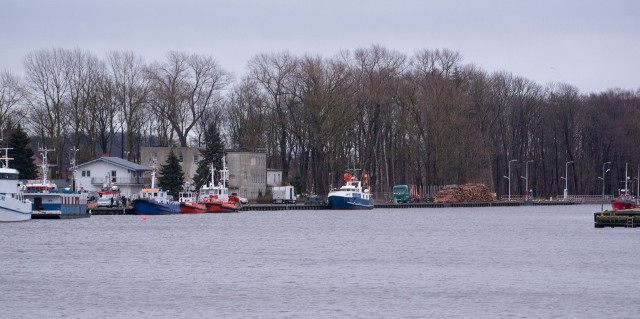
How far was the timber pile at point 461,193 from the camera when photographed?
155750 mm

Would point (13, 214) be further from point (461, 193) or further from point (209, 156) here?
point (461, 193)

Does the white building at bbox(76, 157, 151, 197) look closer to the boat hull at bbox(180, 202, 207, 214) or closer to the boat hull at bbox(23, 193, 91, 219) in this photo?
the boat hull at bbox(180, 202, 207, 214)

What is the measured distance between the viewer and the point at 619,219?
9075cm

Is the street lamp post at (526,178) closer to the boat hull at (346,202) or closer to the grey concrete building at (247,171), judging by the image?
the grey concrete building at (247,171)

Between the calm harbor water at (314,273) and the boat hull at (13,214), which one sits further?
the boat hull at (13,214)

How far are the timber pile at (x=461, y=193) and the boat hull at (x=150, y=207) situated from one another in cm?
5034

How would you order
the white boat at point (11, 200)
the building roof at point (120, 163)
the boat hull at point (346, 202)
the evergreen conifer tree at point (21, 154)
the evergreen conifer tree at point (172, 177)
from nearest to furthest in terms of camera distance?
1. the white boat at point (11, 200)
2. the evergreen conifer tree at point (21, 154)
3. the evergreen conifer tree at point (172, 177)
4. the building roof at point (120, 163)
5. the boat hull at point (346, 202)

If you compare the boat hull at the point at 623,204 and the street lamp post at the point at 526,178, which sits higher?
the street lamp post at the point at 526,178

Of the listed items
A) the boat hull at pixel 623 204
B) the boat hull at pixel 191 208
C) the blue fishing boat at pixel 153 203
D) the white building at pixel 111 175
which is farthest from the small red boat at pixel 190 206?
the boat hull at pixel 623 204

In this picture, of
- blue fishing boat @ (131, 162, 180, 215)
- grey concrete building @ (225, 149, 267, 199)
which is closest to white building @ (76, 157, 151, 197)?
grey concrete building @ (225, 149, 267, 199)

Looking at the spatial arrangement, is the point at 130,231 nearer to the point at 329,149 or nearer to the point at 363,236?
the point at 363,236

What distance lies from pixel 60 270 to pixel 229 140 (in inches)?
4024

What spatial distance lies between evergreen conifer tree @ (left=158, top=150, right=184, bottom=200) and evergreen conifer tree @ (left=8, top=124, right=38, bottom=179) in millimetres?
14408

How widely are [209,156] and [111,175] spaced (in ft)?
36.8
